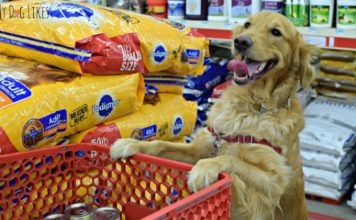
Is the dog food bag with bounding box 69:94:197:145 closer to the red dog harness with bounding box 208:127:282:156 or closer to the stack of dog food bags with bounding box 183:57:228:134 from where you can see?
the red dog harness with bounding box 208:127:282:156

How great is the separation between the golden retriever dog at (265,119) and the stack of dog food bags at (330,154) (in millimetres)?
926

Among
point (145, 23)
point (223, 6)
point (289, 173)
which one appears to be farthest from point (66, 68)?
point (223, 6)

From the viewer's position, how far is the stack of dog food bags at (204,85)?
9.87 feet

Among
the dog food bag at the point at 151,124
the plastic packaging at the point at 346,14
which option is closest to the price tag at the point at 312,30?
the plastic packaging at the point at 346,14

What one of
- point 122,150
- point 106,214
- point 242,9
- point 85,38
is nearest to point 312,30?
point 242,9

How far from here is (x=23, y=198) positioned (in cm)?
137

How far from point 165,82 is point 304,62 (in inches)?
19.9

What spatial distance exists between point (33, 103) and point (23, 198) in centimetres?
26

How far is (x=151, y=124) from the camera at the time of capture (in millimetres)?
1724

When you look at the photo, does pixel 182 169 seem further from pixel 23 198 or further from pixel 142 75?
pixel 142 75

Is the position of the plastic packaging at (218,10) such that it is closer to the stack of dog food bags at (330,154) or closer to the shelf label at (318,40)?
the shelf label at (318,40)

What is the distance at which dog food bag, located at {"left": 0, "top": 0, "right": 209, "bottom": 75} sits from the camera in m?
1.50

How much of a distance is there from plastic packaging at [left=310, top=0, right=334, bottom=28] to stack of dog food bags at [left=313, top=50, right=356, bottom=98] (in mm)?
522

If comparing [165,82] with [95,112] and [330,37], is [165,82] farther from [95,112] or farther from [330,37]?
[330,37]
